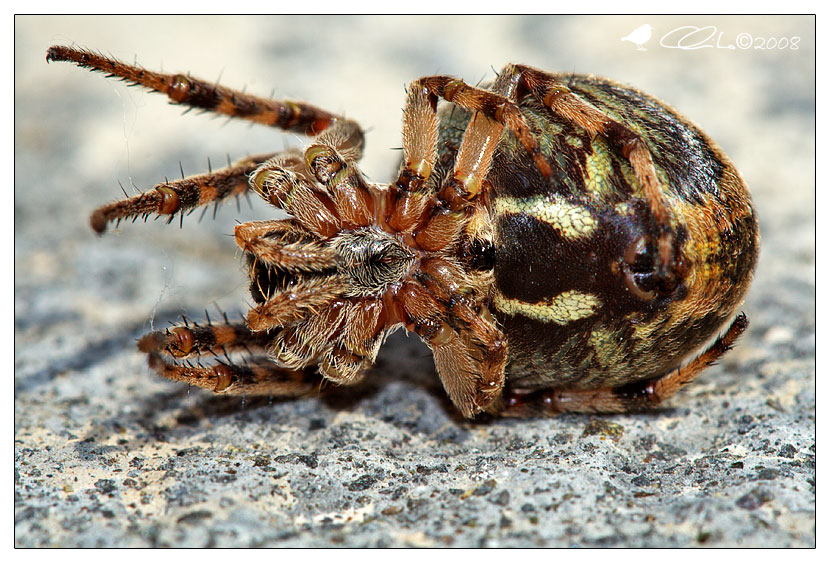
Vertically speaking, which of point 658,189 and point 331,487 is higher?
point 658,189

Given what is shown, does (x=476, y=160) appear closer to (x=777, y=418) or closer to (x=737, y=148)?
(x=777, y=418)

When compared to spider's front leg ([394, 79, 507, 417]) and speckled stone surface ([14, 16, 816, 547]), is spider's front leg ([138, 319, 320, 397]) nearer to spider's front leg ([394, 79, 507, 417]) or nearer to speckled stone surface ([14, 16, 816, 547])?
speckled stone surface ([14, 16, 816, 547])

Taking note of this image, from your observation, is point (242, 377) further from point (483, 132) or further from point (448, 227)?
point (483, 132)

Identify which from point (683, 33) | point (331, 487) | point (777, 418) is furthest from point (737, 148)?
point (331, 487)

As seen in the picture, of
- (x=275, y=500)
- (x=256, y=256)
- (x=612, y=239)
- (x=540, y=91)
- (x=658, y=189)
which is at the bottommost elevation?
(x=275, y=500)

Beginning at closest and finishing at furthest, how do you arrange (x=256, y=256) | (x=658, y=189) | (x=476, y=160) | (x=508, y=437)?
1. (x=658, y=189)
2. (x=476, y=160)
3. (x=256, y=256)
4. (x=508, y=437)

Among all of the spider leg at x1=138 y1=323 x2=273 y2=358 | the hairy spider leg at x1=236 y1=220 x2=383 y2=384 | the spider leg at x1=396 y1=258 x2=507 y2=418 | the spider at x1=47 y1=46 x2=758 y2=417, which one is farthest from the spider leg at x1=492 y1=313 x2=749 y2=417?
the spider leg at x1=138 y1=323 x2=273 y2=358

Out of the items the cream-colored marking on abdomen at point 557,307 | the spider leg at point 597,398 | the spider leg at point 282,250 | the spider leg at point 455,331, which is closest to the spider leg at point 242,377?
the spider leg at point 282,250

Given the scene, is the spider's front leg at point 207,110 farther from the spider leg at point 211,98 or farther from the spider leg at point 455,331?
the spider leg at point 455,331
